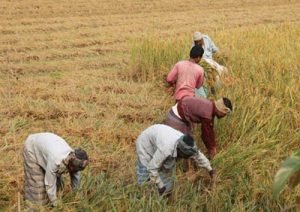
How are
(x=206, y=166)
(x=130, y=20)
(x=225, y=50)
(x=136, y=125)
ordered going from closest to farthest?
1. (x=206, y=166)
2. (x=136, y=125)
3. (x=225, y=50)
4. (x=130, y=20)

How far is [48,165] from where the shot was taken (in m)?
3.48

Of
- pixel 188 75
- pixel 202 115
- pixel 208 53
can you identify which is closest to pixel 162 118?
pixel 188 75

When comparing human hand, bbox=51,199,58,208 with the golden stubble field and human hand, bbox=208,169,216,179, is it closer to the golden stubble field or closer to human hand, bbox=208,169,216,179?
the golden stubble field

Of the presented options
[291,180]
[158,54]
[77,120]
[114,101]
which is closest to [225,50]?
[158,54]

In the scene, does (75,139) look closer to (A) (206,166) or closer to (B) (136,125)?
(B) (136,125)

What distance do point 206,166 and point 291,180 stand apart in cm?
220

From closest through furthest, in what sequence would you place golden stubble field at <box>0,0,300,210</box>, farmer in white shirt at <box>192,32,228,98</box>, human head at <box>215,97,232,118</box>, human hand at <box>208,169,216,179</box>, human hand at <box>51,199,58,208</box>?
human hand at <box>51,199,58,208</box>, human hand at <box>208,169,216,179</box>, human head at <box>215,97,232,118</box>, golden stubble field at <box>0,0,300,210</box>, farmer in white shirt at <box>192,32,228,98</box>

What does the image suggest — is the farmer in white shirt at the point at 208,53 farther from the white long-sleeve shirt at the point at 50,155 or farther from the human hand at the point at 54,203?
the human hand at the point at 54,203

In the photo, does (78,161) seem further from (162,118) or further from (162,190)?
(162,118)

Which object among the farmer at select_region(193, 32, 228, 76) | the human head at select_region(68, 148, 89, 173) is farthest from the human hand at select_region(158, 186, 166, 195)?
the farmer at select_region(193, 32, 228, 76)

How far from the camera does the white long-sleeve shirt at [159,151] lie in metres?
3.78

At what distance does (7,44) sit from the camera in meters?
9.89

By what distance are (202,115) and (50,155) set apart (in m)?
1.36

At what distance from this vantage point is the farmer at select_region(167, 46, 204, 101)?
511 centimetres
